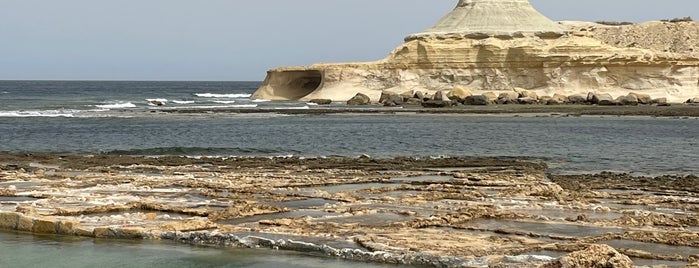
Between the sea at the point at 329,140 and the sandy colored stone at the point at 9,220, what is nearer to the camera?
the sea at the point at 329,140

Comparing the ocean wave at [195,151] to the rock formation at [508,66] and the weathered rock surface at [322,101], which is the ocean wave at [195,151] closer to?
the weathered rock surface at [322,101]

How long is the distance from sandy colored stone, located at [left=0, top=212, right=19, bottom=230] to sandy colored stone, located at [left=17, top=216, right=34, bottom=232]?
0.09 meters

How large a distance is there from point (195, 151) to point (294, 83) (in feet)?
209

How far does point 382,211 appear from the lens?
54.6 feet

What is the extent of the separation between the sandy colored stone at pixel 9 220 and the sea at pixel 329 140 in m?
0.44

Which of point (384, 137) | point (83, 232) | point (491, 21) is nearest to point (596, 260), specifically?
point (83, 232)

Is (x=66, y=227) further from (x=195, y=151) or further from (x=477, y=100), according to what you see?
(x=477, y=100)

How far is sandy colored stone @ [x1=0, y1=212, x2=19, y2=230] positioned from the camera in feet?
49.3

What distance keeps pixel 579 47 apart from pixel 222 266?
7047cm

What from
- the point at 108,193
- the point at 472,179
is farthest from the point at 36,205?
the point at 472,179

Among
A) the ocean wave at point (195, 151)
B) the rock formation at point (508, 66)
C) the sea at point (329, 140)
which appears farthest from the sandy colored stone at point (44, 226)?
the rock formation at point (508, 66)

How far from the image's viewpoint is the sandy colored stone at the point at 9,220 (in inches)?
592

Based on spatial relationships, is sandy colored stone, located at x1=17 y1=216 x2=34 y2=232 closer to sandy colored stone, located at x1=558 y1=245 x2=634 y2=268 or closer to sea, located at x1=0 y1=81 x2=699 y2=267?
sea, located at x1=0 y1=81 x2=699 y2=267

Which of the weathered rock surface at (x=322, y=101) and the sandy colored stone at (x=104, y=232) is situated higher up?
the sandy colored stone at (x=104, y=232)
